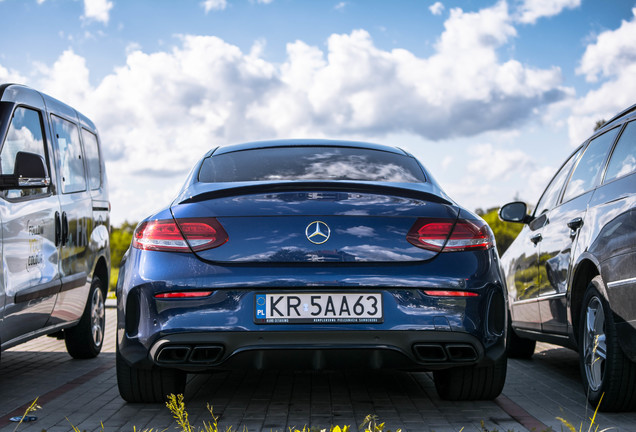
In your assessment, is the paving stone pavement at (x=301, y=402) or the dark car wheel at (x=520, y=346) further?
the dark car wheel at (x=520, y=346)

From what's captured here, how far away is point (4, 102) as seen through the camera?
5602 millimetres

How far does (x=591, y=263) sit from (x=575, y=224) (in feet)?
1.26

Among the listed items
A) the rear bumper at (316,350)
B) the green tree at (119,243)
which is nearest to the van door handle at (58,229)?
the rear bumper at (316,350)

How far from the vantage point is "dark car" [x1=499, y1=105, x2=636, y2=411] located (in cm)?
451

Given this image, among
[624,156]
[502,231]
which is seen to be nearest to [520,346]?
[624,156]

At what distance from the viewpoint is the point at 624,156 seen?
500 cm

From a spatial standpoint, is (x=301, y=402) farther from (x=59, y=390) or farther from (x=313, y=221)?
(x=59, y=390)

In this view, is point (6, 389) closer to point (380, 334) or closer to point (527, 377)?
point (380, 334)

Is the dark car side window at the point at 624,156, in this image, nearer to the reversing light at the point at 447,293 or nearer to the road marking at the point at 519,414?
the reversing light at the point at 447,293

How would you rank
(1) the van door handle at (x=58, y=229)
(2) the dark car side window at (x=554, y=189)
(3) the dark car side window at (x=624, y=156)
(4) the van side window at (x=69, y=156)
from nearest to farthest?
(3) the dark car side window at (x=624, y=156) < (1) the van door handle at (x=58, y=229) < (2) the dark car side window at (x=554, y=189) < (4) the van side window at (x=69, y=156)

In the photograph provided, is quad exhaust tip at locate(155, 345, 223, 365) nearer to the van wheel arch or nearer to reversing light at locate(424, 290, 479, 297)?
reversing light at locate(424, 290, 479, 297)

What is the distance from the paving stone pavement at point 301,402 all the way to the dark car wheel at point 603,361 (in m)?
0.11

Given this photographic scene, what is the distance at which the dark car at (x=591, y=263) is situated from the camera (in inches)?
177

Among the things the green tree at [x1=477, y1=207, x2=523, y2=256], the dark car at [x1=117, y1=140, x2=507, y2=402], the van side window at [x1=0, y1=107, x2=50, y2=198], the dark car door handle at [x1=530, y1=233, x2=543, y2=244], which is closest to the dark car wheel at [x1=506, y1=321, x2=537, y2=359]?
the dark car door handle at [x1=530, y1=233, x2=543, y2=244]
